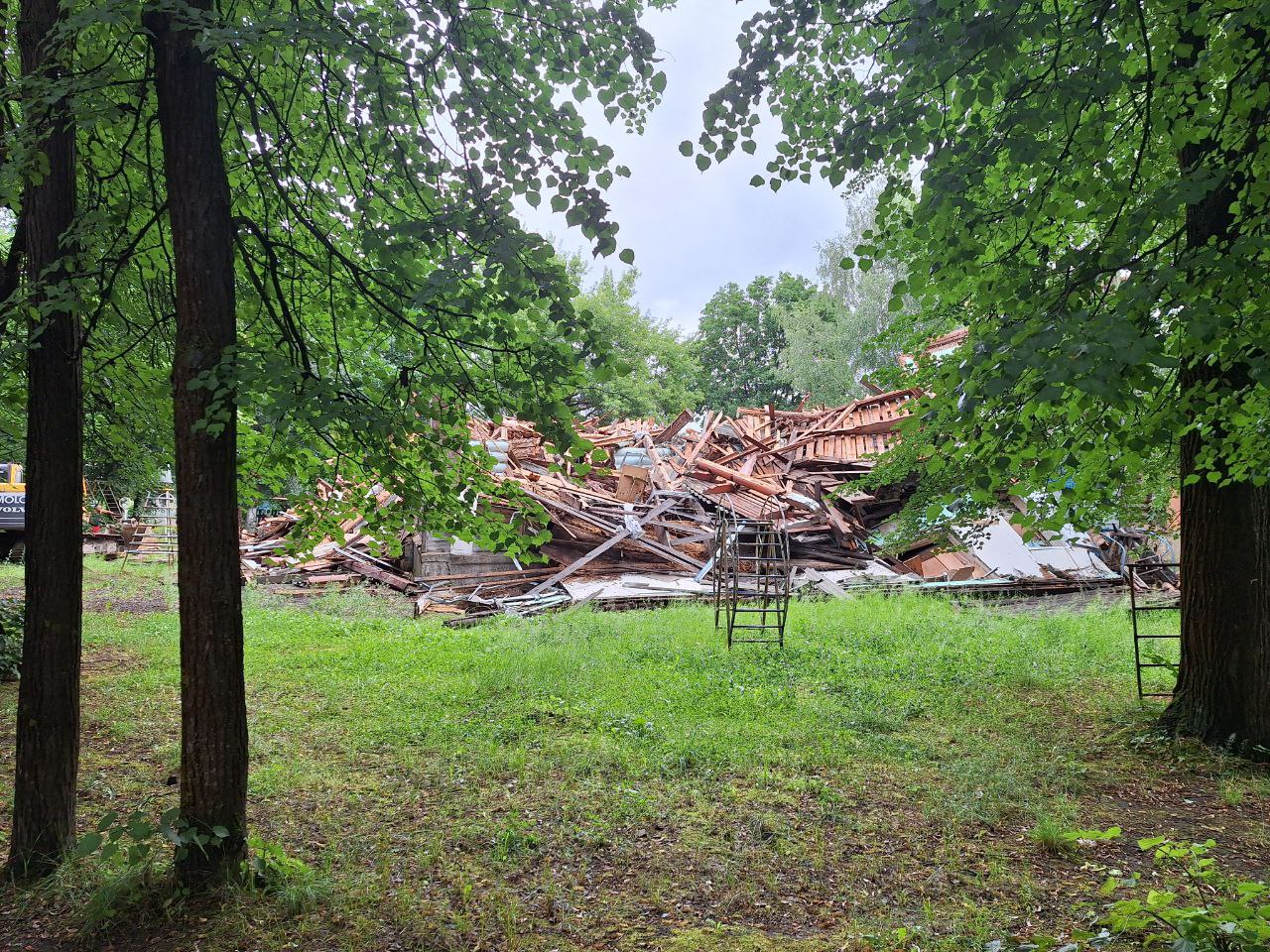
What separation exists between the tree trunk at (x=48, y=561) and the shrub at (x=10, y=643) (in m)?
4.95

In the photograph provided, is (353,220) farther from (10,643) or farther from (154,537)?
(154,537)

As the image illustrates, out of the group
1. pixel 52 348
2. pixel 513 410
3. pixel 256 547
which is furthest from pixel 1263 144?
pixel 256 547

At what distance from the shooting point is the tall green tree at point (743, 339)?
1984 inches

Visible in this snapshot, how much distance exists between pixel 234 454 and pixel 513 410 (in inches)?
56.8

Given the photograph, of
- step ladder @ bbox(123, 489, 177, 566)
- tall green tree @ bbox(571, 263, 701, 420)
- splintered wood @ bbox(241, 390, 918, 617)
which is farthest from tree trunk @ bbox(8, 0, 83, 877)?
tall green tree @ bbox(571, 263, 701, 420)

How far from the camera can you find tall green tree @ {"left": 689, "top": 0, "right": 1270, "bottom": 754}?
295cm

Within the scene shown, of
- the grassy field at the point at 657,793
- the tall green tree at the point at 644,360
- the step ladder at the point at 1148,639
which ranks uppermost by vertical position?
the tall green tree at the point at 644,360

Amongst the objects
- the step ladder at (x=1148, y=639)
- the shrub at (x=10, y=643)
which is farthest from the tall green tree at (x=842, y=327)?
the shrub at (x=10, y=643)

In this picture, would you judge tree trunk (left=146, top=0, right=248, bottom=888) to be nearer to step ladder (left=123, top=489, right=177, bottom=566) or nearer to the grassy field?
the grassy field

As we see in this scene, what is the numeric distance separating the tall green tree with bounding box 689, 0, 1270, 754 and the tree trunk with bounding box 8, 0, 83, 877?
3572 mm

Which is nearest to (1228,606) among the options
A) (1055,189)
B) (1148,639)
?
(1055,189)

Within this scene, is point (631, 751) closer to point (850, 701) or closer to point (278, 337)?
point (850, 701)

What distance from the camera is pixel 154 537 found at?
76.2 ft

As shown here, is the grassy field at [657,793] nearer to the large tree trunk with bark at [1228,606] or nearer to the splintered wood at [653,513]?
the large tree trunk with bark at [1228,606]
